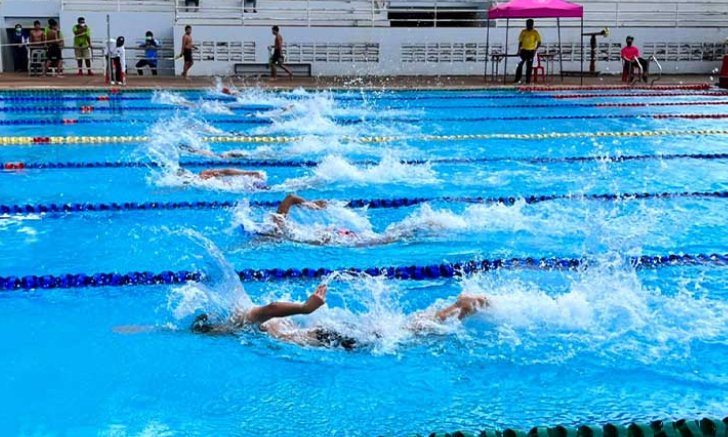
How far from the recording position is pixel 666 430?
85.2 inches

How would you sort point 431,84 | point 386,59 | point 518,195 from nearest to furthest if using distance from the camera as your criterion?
point 518,195 → point 431,84 → point 386,59

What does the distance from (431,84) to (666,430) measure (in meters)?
12.9

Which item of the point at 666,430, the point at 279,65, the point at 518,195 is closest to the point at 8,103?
the point at 279,65

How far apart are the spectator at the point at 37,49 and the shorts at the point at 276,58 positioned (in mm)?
4100

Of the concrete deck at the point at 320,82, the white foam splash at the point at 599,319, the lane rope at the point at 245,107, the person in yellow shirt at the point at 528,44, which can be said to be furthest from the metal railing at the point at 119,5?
the white foam splash at the point at 599,319

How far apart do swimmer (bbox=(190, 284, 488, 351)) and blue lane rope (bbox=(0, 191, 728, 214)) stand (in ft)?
6.84

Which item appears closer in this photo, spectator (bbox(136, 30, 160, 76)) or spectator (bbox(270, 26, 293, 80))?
spectator (bbox(270, 26, 293, 80))

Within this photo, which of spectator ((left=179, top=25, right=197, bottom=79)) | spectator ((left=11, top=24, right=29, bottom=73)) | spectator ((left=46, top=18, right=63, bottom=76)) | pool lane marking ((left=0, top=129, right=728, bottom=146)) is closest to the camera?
pool lane marking ((left=0, top=129, right=728, bottom=146))

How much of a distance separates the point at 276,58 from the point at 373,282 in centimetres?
1171

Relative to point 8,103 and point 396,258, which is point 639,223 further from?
point 8,103

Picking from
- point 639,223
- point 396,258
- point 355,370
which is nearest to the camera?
point 355,370

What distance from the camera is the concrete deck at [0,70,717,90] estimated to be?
13508mm

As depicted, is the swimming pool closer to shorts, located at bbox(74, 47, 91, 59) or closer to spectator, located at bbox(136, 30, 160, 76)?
shorts, located at bbox(74, 47, 91, 59)

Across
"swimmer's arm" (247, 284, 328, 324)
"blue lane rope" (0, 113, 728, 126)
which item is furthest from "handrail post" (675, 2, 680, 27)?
"swimmer's arm" (247, 284, 328, 324)
